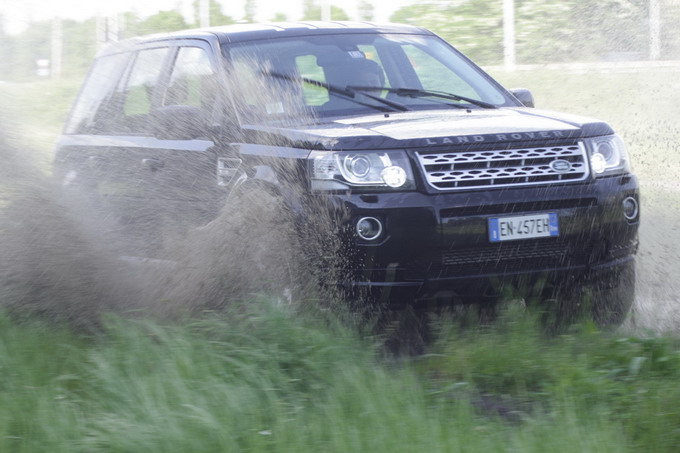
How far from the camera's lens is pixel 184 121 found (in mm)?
5965

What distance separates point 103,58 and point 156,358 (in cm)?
416

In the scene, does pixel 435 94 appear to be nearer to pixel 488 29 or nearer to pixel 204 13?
pixel 488 29

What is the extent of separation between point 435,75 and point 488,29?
11375 millimetres

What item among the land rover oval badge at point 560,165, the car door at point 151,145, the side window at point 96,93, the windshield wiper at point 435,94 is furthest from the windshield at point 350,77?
the side window at point 96,93

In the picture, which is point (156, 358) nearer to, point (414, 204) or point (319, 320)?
point (319, 320)

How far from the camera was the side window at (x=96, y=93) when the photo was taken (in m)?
7.54

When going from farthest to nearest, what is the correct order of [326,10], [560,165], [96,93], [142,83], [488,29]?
[326,10] < [488,29] < [96,93] < [142,83] < [560,165]

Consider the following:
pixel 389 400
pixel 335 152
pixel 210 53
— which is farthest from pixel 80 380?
pixel 210 53

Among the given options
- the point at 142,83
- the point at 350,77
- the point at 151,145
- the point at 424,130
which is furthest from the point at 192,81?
the point at 424,130

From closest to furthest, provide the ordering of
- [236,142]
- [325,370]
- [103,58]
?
[325,370] < [236,142] < [103,58]

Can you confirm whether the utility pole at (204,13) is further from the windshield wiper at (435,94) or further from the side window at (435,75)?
the windshield wiper at (435,94)

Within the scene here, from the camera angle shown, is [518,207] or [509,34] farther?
[509,34]

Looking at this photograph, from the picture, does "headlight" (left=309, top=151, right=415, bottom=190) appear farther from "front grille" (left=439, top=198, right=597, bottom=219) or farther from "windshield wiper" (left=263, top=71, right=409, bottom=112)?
"windshield wiper" (left=263, top=71, right=409, bottom=112)

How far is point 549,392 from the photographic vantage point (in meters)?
4.08
